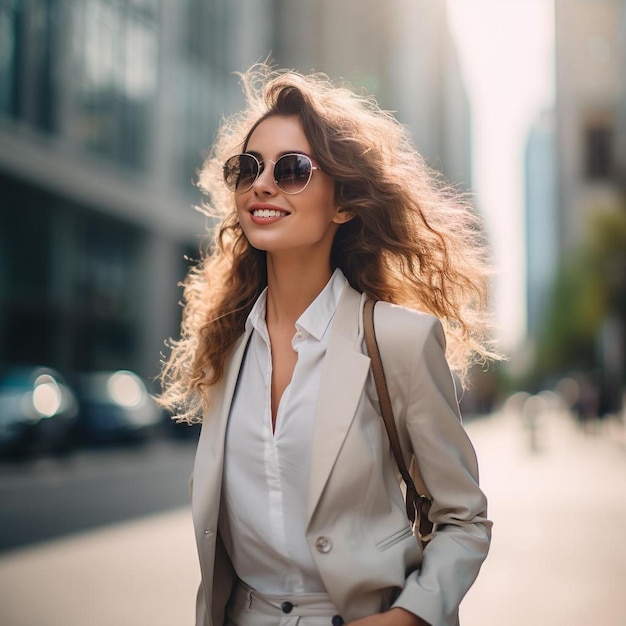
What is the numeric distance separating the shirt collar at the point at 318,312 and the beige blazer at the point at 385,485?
0.21 feet

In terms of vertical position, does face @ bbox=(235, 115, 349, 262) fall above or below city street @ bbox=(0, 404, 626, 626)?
above

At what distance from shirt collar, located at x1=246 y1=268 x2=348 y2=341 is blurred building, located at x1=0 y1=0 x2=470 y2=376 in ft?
80.8

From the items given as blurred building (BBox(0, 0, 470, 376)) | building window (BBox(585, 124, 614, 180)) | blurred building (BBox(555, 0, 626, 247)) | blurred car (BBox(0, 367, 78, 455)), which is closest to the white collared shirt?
blurred car (BBox(0, 367, 78, 455))

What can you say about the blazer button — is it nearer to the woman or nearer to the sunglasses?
the woman

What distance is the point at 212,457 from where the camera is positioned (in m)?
2.46

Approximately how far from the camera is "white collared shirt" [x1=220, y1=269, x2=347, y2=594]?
2303 mm

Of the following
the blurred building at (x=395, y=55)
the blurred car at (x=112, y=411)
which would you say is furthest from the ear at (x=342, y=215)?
the blurred building at (x=395, y=55)

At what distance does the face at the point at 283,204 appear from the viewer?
8.23ft

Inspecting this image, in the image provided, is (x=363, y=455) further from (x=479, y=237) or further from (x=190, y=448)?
(x=190, y=448)

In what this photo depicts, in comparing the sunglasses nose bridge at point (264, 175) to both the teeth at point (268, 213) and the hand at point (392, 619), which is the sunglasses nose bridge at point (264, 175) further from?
the hand at point (392, 619)

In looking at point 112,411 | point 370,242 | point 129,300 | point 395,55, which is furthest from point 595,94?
point 370,242

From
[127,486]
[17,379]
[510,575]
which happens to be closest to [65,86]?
[17,379]

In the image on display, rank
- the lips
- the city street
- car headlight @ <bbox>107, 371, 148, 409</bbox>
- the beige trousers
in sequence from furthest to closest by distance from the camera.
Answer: car headlight @ <bbox>107, 371, 148, 409</bbox> → the city street → the lips → the beige trousers

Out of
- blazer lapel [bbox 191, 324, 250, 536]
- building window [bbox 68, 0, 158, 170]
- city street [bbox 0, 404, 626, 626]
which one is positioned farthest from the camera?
building window [bbox 68, 0, 158, 170]
